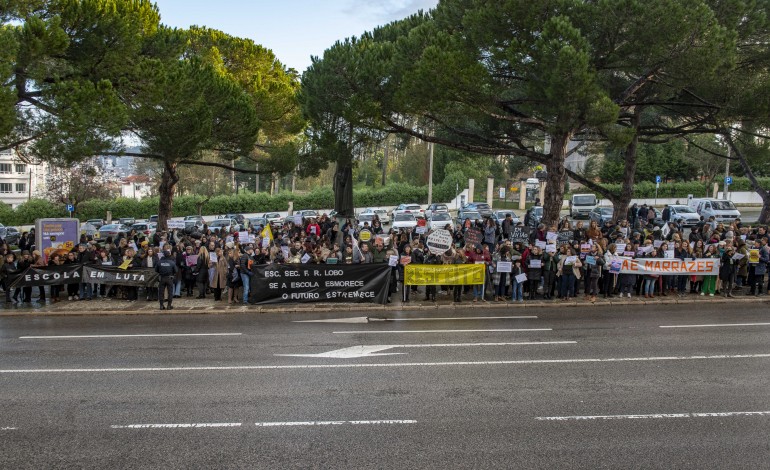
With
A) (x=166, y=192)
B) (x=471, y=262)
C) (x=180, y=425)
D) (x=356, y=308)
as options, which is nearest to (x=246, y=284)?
(x=356, y=308)

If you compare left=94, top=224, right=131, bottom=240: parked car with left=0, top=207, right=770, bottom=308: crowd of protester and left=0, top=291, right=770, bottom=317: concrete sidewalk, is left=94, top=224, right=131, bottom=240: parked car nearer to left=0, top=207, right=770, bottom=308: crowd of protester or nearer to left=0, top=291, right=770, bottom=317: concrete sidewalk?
left=0, top=207, right=770, bottom=308: crowd of protester

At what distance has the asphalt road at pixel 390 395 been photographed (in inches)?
278

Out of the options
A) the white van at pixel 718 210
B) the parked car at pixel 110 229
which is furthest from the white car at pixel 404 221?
the white van at pixel 718 210

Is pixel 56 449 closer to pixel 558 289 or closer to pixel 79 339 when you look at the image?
pixel 79 339

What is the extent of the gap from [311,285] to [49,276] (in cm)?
769

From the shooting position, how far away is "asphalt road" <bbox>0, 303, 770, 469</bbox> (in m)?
7.05

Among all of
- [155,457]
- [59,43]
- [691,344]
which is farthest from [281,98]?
[155,457]

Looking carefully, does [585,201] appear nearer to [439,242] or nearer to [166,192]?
[166,192]

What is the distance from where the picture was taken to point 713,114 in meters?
23.7

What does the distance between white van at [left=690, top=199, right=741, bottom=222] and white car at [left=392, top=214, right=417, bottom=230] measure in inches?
737

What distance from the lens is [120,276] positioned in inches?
691

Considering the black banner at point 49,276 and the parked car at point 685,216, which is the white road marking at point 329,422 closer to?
the black banner at point 49,276

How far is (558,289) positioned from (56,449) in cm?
1381

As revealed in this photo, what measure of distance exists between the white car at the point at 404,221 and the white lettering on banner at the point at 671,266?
71.6 ft
